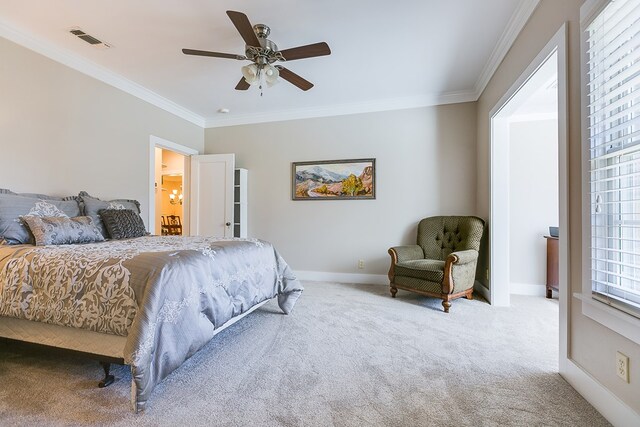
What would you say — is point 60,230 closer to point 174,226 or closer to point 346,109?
point 346,109

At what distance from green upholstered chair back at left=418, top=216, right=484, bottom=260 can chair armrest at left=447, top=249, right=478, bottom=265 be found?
18 cm

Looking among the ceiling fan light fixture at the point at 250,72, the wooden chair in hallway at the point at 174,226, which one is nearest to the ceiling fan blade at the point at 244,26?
the ceiling fan light fixture at the point at 250,72

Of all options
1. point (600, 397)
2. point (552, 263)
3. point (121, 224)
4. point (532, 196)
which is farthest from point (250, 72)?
point (552, 263)

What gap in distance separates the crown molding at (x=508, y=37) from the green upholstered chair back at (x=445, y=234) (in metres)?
1.64

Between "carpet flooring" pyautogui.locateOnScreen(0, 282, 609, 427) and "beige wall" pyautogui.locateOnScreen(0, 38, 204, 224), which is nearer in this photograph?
"carpet flooring" pyautogui.locateOnScreen(0, 282, 609, 427)

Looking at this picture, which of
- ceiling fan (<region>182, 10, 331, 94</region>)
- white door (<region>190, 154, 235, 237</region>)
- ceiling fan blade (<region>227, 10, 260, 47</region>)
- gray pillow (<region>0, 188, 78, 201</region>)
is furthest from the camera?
white door (<region>190, 154, 235, 237</region>)

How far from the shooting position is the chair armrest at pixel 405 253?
3.50 m

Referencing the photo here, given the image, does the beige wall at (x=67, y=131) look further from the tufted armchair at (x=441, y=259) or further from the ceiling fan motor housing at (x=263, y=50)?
the tufted armchair at (x=441, y=259)

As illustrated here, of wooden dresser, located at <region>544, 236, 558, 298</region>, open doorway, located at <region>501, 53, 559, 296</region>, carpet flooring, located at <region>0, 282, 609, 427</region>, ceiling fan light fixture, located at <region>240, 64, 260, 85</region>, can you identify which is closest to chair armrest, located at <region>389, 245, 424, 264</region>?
carpet flooring, located at <region>0, 282, 609, 427</region>

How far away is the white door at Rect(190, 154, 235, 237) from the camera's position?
181 inches

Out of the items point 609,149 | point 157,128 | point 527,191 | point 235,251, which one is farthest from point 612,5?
point 157,128

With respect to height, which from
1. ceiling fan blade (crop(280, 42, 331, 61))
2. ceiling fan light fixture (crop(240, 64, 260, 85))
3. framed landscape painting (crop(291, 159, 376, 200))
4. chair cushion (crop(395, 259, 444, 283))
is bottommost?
chair cushion (crop(395, 259, 444, 283))

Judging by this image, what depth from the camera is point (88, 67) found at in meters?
3.16

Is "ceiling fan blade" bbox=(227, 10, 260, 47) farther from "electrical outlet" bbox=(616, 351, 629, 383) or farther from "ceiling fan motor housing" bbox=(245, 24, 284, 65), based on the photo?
"electrical outlet" bbox=(616, 351, 629, 383)
